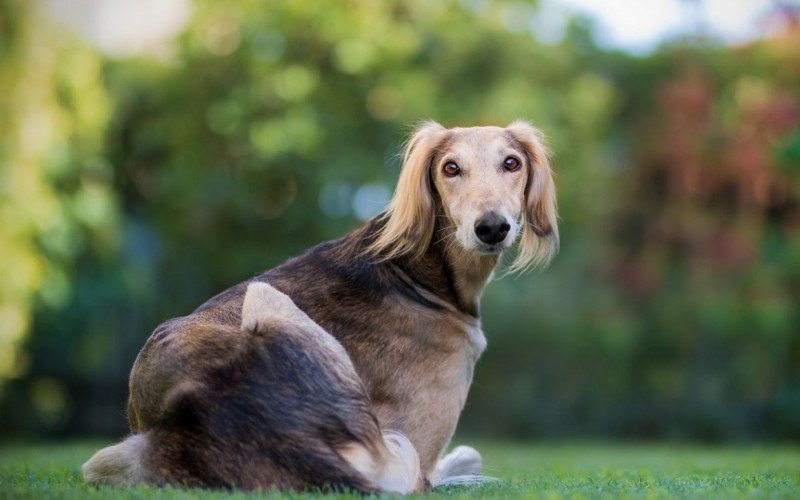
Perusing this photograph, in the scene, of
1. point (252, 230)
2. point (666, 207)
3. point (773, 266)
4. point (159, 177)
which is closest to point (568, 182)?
point (666, 207)

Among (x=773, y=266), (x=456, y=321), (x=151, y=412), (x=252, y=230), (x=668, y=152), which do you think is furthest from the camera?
(x=668, y=152)

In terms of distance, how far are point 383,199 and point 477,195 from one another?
481 inches

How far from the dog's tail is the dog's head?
176 centimetres

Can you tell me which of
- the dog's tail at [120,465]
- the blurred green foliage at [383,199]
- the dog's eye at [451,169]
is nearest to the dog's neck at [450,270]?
the dog's eye at [451,169]

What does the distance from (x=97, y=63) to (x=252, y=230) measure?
14.9 ft

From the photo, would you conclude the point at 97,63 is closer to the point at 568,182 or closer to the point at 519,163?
the point at 568,182

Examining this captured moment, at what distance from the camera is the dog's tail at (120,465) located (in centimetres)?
483

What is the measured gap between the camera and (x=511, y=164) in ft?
19.4

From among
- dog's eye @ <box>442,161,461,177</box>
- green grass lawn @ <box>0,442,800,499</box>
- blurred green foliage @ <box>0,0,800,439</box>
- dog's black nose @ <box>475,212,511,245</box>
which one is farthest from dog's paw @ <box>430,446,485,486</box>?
blurred green foliage @ <box>0,0,800,439</box>

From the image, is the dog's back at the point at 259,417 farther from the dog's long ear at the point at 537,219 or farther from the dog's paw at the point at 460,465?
the dog's long ear at the point at 537,219

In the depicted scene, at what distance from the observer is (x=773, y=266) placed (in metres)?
17.1

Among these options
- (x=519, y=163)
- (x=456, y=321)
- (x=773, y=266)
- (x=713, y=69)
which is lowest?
(x=773, y=266)

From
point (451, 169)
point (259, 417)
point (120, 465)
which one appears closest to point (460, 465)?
point (451, 169)

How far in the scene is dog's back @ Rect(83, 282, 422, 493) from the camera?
447cm
